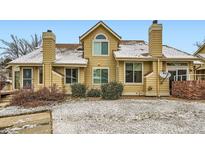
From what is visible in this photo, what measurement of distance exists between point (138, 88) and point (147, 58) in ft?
5.82

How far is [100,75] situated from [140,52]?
2665 millimetres

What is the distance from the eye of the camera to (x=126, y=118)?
8914 millimetres

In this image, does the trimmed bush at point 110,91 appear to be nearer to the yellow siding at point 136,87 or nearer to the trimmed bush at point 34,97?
the trimmed bush at point 34,97

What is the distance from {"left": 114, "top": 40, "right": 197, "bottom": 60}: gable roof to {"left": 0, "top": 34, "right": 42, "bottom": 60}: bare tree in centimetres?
720

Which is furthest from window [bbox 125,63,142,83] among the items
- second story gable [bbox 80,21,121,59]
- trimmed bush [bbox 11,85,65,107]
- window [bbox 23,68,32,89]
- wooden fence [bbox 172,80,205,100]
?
window [bbox 23,68,32,89]

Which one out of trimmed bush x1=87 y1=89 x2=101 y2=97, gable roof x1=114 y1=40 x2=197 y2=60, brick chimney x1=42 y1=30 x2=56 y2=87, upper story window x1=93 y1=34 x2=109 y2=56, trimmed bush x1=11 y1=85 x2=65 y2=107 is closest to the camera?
trimmed bush x1=11 y1=85 x2=65 y2=107

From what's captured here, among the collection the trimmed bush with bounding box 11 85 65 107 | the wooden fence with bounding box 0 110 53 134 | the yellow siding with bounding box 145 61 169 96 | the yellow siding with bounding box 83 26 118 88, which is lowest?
the wooden fence with bounding box 0 110 53 134

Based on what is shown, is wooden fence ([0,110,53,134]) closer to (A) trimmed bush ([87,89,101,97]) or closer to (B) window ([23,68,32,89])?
(A) trimmed bush ([87,89,101,97])

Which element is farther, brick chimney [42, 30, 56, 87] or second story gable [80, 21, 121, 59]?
second story gable [80, 21, 121, 59]

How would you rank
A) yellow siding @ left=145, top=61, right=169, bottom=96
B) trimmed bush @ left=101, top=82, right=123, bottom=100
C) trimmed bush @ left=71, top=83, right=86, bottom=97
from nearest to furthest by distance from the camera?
trimmed bush @ left=101, top=82, right=123, bottom=100, trimmed bush @ left=71, top=83, right=86, bottom=97, yellow siding @ left=145, top=61, right=169, bottom=96

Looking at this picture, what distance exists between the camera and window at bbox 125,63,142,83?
15492 mm

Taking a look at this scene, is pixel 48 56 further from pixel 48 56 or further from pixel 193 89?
pixel 193 89

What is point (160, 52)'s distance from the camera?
1513 cm

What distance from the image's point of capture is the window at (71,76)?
1558 cm
